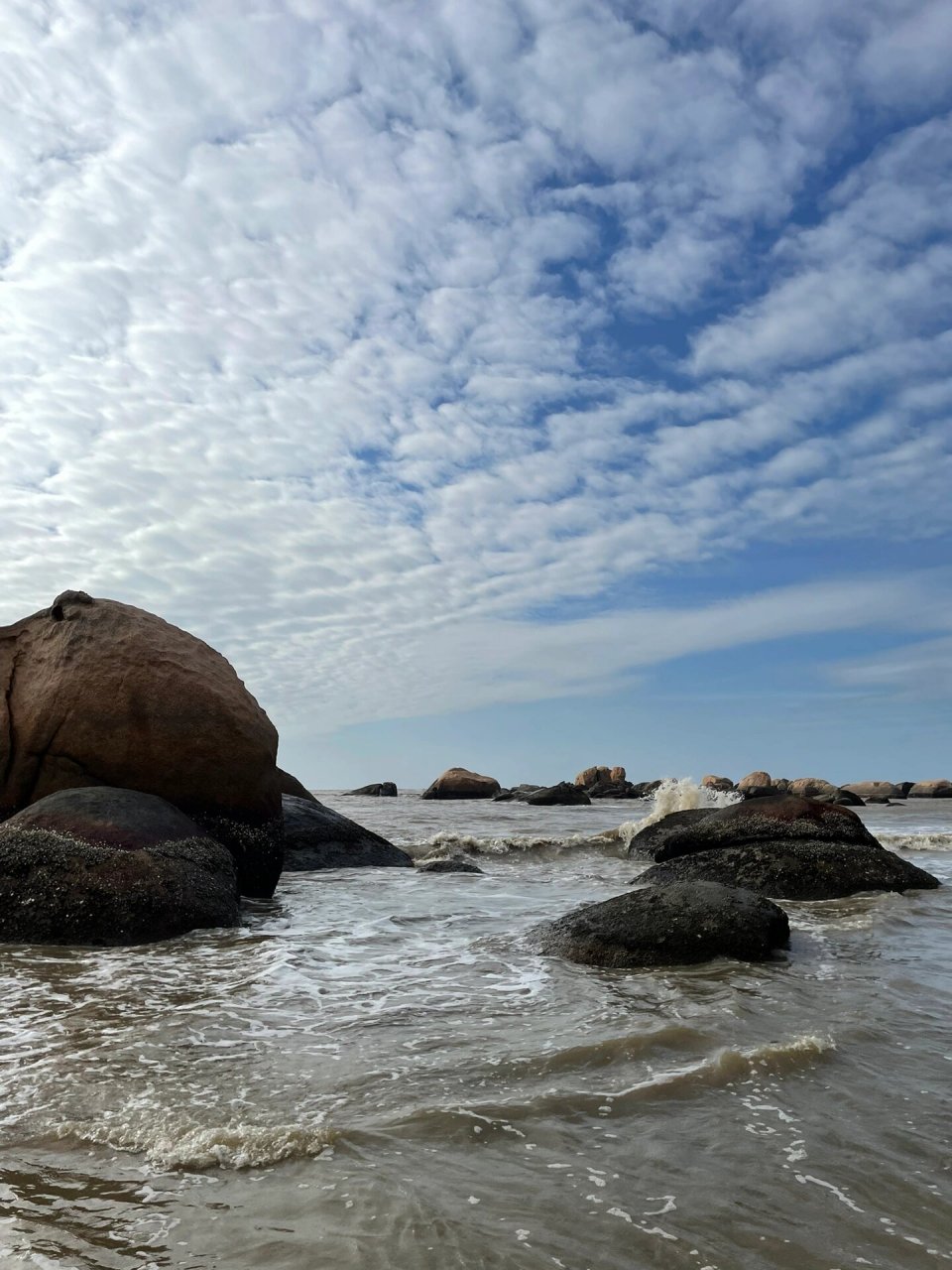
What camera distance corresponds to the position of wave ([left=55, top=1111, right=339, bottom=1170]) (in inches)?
110

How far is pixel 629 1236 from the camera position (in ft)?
7.79

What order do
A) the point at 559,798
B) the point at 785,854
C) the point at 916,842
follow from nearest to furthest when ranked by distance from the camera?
the point at 785,854 → the point at 916,842 → the point at 559,798

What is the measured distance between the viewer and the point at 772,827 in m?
10.3

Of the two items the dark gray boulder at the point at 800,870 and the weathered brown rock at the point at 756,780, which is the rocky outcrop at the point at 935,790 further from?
the dark gray boulder at the point at 800,870

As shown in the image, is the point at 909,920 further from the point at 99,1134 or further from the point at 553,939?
the point at 99,1134

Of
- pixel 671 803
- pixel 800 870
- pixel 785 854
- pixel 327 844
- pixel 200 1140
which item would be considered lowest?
pixel 200 1140

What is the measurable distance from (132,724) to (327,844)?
4.38m

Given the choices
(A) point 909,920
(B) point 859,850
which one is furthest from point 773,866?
(A) point 909,920

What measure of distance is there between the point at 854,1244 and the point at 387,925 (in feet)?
16.9

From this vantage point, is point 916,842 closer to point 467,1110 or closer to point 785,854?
point 785,854

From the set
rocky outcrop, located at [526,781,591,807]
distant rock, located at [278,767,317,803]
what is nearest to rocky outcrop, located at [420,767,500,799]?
rocky outcrop, located at [526,781,591,807]

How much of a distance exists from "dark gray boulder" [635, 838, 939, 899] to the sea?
317 centimetres

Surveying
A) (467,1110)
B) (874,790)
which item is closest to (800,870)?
(467,1110)

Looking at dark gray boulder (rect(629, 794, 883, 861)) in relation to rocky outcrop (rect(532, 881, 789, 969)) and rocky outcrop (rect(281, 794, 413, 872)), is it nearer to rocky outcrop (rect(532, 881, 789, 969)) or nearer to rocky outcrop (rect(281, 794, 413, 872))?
rocky outcrop (rect(281, 794, 413, 872))
